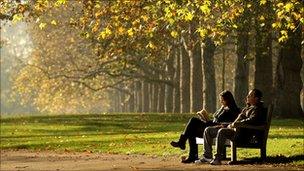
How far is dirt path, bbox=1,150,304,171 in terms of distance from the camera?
549 inches

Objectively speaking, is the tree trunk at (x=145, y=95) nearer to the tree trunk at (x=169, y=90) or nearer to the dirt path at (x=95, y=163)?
the tree trunk at (x=169, y=90)

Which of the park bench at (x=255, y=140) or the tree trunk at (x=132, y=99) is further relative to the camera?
the tree trunk at (x=132, y=99)

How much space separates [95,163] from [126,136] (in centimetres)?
970

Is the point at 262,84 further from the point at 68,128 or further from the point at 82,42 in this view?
the point at 82,42

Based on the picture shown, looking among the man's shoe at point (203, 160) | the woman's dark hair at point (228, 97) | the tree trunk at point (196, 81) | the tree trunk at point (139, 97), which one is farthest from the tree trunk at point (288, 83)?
the tree trunk at point (139, 97)

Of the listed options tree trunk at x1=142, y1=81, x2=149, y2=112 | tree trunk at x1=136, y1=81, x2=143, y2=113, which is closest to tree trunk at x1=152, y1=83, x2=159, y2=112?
tree trunk at x1=142, y1=81, x2=149, y2=112

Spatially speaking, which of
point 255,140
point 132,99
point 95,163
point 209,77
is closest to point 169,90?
point 209,77

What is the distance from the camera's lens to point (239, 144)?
1455 cm

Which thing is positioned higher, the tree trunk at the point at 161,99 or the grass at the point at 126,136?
the tree trunk at the point at 161,99

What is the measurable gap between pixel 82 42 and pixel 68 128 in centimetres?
2913

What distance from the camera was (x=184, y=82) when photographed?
4547 centimetres

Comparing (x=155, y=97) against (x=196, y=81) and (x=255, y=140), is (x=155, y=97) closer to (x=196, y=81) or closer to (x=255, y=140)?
(x=196, y=81)

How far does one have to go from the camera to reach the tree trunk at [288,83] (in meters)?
33.2

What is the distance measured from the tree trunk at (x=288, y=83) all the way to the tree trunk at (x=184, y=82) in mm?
11923
